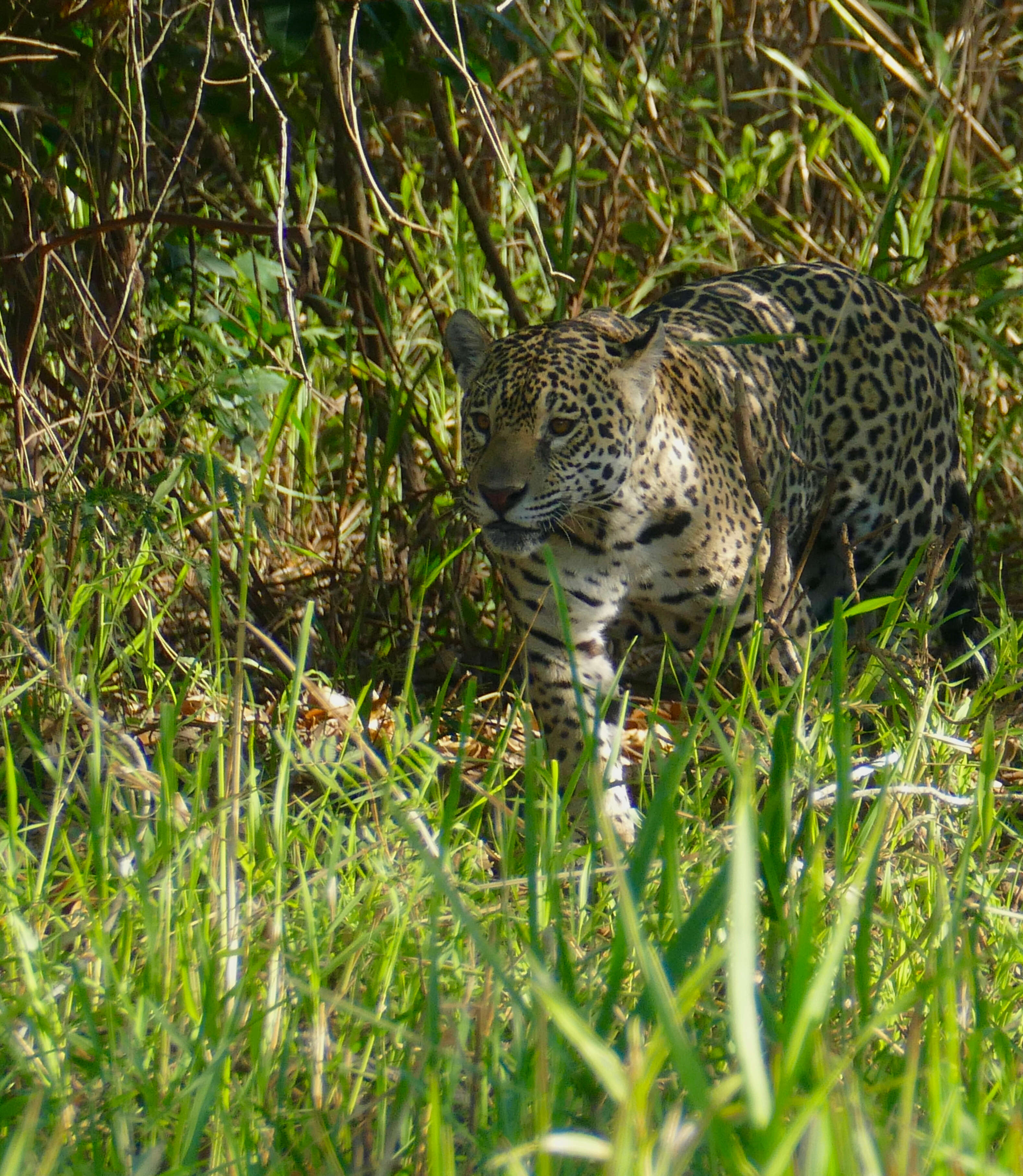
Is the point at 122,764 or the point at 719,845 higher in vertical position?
the point at 122,764

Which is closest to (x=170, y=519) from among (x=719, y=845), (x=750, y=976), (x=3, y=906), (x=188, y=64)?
(x=188, y=64)

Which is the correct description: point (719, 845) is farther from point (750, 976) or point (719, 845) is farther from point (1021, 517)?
point (1021, 517)

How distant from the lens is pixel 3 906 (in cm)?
222

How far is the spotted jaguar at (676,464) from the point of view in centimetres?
348

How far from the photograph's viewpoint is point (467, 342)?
386 cm

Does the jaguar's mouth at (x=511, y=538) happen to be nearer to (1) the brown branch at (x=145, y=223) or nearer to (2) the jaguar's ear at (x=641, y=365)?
(2) the jaguar's ear at (x=641, y=365)

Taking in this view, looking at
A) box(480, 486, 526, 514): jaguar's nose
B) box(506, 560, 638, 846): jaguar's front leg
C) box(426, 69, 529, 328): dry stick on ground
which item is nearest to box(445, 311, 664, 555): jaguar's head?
box(480, 486, 526, 514): jaguar's nose

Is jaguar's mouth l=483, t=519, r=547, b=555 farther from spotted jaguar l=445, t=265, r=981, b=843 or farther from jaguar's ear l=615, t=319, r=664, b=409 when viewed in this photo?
jaguar's ear l=615, t=319, r=664, b=409

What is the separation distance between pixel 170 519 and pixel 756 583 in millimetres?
1634

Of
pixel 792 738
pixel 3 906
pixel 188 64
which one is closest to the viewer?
pixel 792 738

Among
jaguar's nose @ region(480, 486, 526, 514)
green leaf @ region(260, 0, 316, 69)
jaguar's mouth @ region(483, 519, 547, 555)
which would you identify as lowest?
jaguar's mouth @ region(483, 519, 547, 555)

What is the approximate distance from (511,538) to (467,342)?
0.73 meters

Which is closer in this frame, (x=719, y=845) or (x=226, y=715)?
(x=719, y=845)

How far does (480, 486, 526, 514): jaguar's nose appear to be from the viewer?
3.40 m
